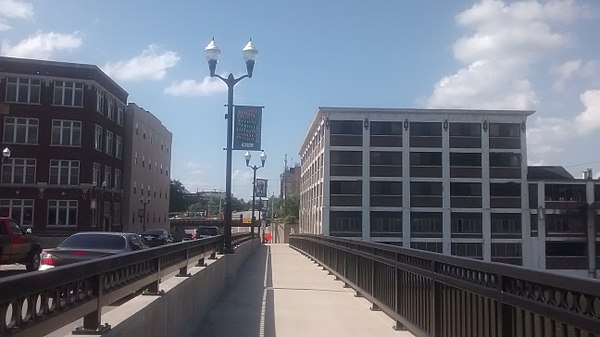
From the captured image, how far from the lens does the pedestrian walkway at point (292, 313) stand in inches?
380

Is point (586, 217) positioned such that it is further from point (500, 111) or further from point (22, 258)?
point (22, 258)

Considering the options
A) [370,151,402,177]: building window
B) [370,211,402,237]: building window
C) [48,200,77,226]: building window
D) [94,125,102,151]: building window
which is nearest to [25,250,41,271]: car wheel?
[48,200,77,226]: building window

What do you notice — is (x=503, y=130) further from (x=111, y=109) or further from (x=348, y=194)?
(x=111, y=109)

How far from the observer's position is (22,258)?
19.8 m

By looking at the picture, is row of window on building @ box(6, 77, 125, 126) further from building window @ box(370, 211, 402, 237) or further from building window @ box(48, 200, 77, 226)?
building window @ box(370, 211, 402, 237)

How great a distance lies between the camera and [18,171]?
54438 millimetres

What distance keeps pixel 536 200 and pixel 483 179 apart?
6726 mm

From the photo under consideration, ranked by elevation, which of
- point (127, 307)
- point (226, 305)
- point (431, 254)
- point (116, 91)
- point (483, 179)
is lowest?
point (226, 305)

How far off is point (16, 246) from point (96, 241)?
20.8 feet

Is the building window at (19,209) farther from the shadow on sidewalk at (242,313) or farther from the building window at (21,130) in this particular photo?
the shadow on sidewalk at (242,313)

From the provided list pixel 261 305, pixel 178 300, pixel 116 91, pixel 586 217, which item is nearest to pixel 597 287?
pixel 178 300

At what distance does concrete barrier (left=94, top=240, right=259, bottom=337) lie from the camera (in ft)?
19.0

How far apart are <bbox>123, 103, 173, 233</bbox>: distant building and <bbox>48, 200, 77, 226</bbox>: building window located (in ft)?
37.5

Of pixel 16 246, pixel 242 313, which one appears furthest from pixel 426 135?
pixel 242 313
